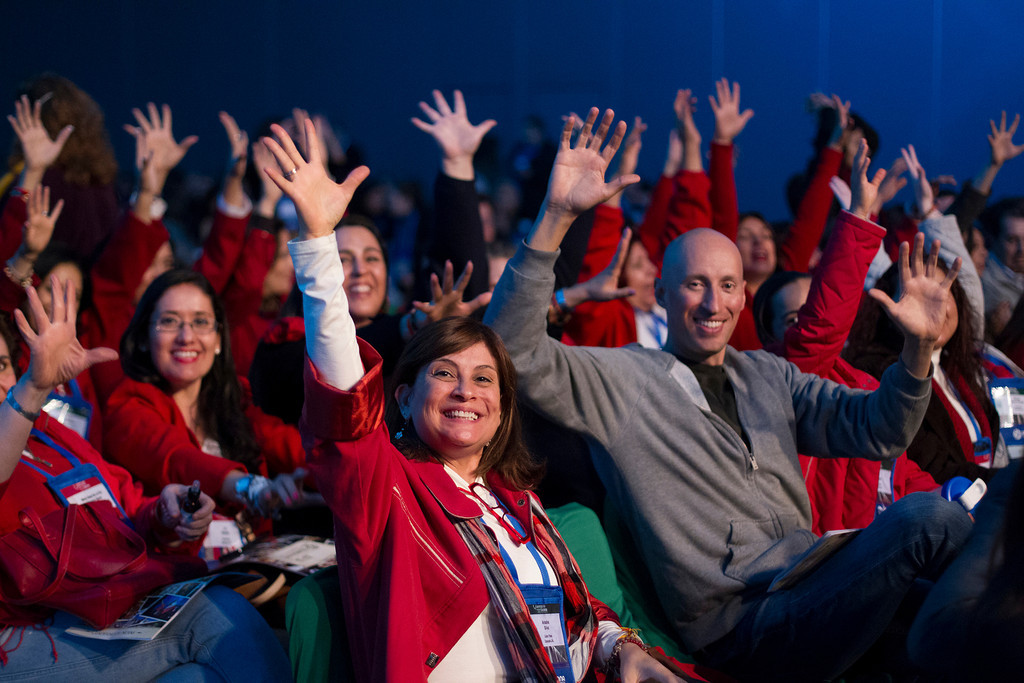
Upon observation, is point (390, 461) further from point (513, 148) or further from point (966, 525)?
point (513, 148)

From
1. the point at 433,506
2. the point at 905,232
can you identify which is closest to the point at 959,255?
the point at 905,232

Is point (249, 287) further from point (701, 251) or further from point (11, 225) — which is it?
point (701, 251)

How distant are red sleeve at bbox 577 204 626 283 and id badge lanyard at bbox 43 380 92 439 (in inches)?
72.2

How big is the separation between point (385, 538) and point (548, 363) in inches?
24.0

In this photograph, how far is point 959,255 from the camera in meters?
3.21

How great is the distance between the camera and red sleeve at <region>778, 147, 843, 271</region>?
3.78 m

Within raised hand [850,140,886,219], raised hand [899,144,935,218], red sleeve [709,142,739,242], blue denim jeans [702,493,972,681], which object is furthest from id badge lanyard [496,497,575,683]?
raised hand [899,144,935,218]

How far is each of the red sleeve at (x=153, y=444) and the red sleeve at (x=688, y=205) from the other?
5.95 ft

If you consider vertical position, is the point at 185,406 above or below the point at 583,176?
below

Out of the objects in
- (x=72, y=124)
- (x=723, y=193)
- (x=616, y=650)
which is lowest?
(x=616, y=650)

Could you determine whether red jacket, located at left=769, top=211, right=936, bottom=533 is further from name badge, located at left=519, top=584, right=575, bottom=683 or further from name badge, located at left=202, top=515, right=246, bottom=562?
name badge, located at left=202, top=515, right=246, bottom=562

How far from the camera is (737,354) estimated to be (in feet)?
7.98

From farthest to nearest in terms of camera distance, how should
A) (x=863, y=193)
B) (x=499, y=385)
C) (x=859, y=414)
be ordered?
(x=863, y=193) → (x=859, y=414) → (x=499, y=385)

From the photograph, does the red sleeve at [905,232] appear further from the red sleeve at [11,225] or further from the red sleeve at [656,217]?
the red sleeve at [11,225]
